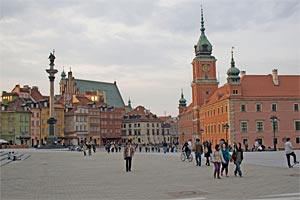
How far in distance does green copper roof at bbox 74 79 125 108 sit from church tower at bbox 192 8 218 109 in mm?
45697

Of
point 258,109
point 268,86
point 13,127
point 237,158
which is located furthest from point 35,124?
point 237,158

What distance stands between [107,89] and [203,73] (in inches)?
2003

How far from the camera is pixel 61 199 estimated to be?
43.6ft

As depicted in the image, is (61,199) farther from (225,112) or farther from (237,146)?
(225,112)

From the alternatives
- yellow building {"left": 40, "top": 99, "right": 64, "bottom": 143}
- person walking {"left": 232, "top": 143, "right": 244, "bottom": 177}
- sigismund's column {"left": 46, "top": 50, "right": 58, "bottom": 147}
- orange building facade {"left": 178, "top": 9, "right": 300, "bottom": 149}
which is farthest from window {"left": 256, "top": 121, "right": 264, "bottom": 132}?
person walking {"left": 232, "top": 143, "right": 244, "bottom": 177}

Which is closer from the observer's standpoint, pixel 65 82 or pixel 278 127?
pixel 278 127

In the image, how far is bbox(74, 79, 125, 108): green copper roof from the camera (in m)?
137

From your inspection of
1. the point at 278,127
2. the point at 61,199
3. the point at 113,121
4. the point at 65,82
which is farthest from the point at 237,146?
the point at 65,82

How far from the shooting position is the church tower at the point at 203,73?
335 feet

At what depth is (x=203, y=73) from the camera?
337 feet

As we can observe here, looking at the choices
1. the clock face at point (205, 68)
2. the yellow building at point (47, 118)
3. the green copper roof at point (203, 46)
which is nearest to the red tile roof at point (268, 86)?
the clock face at point (205, 68)

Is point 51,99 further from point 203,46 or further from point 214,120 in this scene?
point 203,46

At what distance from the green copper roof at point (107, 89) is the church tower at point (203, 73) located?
4570cm

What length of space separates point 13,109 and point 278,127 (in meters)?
58.5
